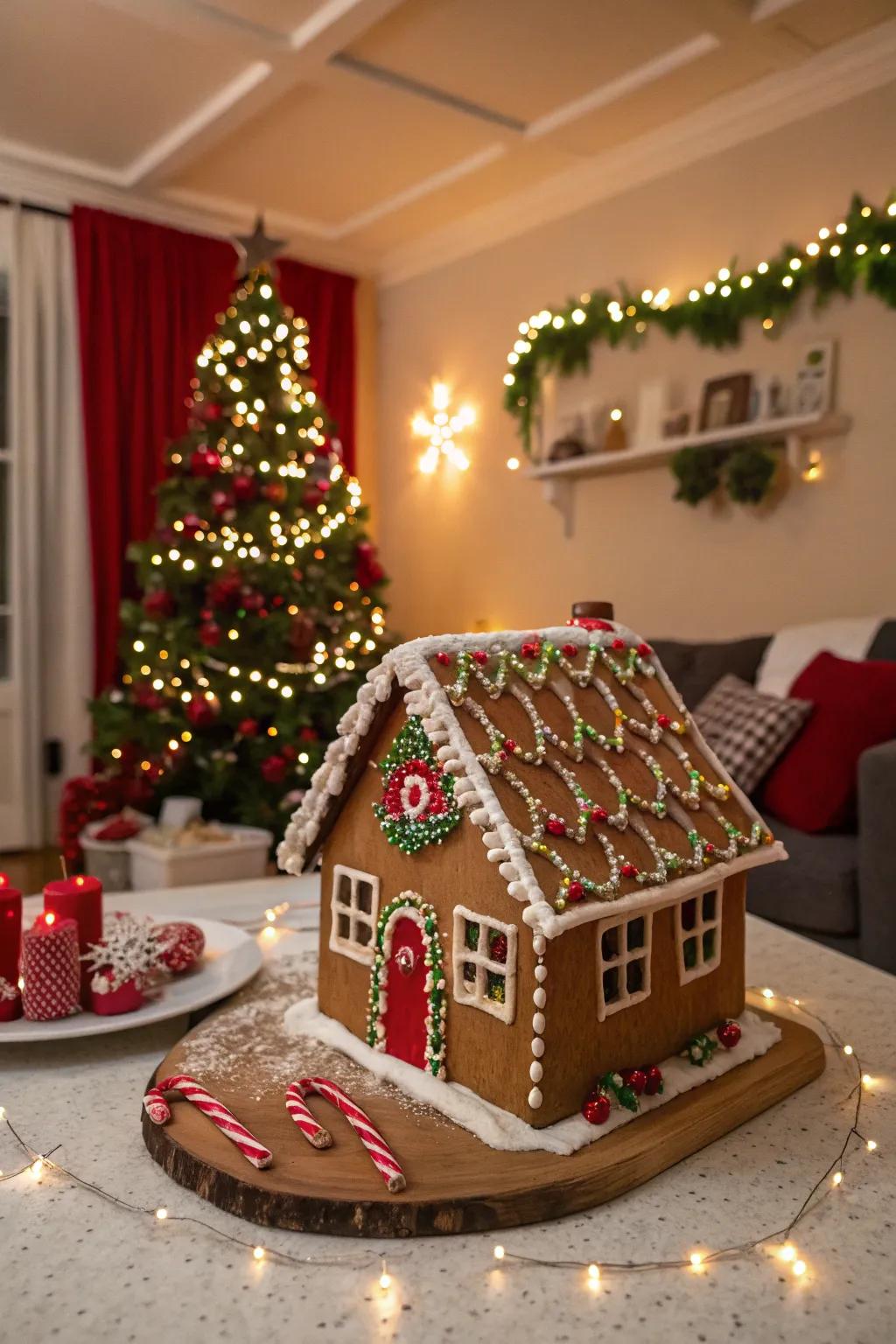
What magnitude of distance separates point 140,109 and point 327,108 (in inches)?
28.3

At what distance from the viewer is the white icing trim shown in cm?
79

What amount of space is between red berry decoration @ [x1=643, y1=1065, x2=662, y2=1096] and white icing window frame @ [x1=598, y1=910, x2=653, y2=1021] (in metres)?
0.06

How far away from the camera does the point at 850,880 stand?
86.5 inches

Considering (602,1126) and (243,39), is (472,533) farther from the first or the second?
(602,1126)

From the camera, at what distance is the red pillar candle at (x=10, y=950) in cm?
100

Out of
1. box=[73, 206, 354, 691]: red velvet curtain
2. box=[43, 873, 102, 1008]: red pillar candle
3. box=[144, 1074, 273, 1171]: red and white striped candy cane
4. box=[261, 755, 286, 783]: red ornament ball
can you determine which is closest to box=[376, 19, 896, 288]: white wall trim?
box=[73, 206, 354, 691]: red velvet curtain

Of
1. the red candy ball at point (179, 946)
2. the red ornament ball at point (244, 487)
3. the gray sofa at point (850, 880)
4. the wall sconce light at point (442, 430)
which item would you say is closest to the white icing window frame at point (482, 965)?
the red candy ball at point (179, 946)

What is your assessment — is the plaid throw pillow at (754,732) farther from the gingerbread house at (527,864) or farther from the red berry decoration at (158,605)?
the red berry decoration at (158,605)

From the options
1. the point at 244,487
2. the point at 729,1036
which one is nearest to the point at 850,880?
the point at 729,1036

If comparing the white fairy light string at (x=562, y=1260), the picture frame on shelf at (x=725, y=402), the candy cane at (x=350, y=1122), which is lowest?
the white fairy light string at (x=562, y=1260)

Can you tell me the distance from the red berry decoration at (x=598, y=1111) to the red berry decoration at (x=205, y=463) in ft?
11.1

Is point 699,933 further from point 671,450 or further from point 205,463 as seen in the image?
point 205,463

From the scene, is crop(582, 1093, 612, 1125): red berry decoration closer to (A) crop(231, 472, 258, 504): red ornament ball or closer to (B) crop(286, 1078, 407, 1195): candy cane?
(B) crop(286, 1078, 407, 1195): candy cane

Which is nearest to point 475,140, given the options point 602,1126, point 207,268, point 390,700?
point 207,268
